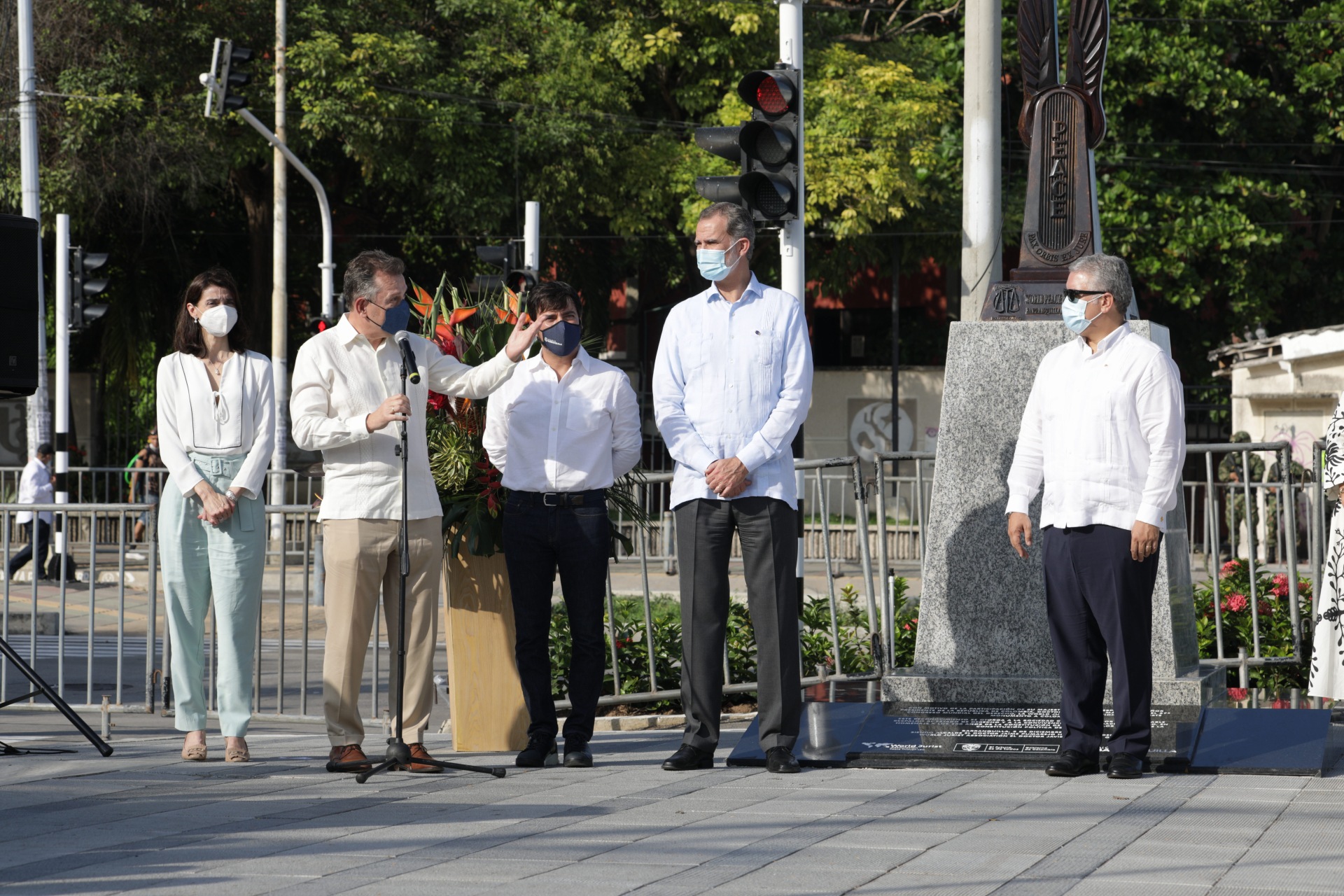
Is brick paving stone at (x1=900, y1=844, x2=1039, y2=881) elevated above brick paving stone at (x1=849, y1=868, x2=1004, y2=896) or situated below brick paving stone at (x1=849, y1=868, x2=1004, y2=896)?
below

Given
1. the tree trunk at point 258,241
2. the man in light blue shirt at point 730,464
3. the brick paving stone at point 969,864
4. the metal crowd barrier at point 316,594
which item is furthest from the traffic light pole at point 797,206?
the tree trunk at point 258,241

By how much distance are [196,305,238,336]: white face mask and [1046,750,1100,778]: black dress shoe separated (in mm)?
3895

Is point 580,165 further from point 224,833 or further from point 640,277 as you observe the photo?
point 224,833

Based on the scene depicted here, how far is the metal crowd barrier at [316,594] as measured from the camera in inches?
356

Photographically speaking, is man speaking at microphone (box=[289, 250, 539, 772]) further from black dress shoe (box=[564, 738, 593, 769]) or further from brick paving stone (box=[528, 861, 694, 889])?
brick paving stone (box=[528, 861, 694, 889])

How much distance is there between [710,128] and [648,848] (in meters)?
4.92

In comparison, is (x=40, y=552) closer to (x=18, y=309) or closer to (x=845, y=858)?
(x=18, y=309)

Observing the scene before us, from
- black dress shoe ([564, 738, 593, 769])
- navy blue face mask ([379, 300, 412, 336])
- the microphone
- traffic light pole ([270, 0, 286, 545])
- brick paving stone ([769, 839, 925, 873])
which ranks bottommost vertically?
black dress shoe ([564, 738, 593, 769])

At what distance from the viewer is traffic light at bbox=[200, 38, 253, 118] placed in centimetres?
2286

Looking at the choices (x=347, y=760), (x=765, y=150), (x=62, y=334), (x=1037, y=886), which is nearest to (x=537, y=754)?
(x=347, y=760)

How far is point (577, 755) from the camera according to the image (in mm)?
7168

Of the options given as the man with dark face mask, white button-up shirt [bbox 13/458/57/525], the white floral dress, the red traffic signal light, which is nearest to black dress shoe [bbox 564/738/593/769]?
the man with dark face mask

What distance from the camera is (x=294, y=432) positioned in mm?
6949

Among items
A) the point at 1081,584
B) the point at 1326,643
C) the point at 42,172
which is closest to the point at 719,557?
the point at 1081,584
